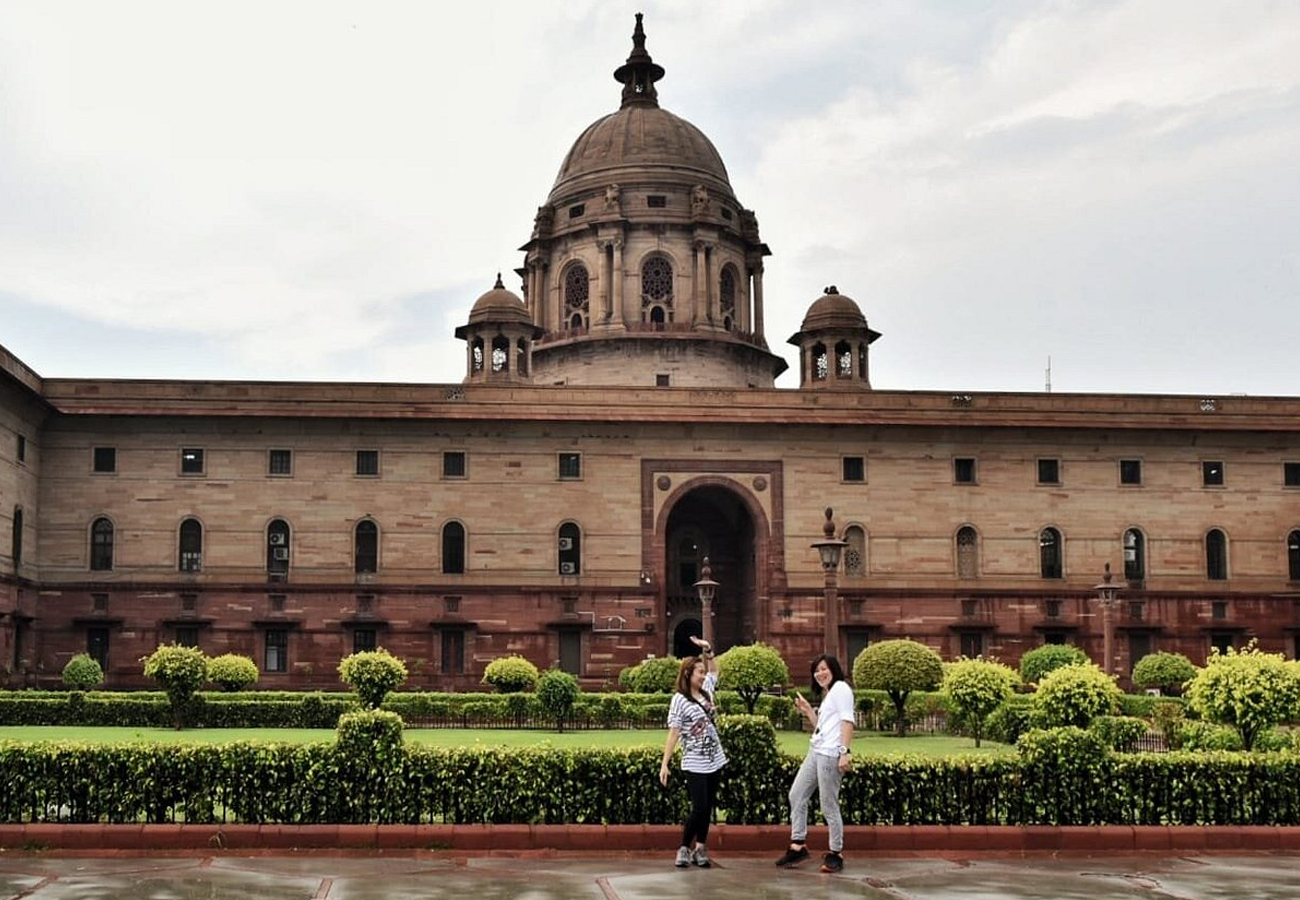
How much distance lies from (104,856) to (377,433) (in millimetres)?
32906

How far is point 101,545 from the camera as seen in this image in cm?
4338

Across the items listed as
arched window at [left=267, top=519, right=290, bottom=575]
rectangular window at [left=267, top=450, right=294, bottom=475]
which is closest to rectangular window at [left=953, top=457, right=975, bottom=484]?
rectangular window at [left=267, top=450, right=294, bottom=475]

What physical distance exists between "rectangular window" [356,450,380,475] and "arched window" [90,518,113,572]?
7.43 meters

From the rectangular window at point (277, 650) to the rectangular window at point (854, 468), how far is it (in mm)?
17564

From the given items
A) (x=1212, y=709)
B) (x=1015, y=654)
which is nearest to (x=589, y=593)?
(x=1015, y=654)

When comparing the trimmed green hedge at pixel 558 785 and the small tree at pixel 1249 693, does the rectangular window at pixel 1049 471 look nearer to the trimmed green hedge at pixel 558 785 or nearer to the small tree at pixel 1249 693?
the small tree at pixel 1249 693

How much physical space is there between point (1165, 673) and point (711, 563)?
1578 centimetres

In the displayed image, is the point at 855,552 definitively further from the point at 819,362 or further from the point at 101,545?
the point at 101,545

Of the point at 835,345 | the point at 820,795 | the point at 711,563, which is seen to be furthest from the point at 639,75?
the point at 820,795

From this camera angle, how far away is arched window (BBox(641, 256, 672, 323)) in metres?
56.2

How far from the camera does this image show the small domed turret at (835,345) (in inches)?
2055

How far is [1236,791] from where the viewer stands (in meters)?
13.5

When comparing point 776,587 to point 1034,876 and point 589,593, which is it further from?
point 1034,876

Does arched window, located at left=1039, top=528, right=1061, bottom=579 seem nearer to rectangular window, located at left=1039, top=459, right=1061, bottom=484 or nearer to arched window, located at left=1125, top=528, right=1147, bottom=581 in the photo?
rectangular window, located at left=1039, top=459, right=1061, bottom=484
